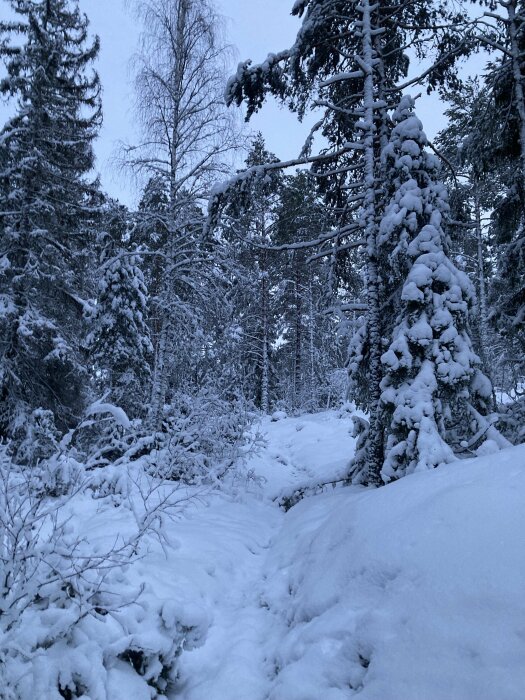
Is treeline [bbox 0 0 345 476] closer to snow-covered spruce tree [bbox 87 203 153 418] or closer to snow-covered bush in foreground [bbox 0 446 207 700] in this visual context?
snow-covered spruce tree [bbox 87 203 153 418]

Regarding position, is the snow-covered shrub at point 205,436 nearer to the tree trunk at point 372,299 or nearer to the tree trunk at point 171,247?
the tree trunk at point 171,247

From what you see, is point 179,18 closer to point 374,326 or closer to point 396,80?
point 396,80

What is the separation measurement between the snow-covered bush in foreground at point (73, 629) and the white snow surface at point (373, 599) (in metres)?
0.06

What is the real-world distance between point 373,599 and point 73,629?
6.35ft

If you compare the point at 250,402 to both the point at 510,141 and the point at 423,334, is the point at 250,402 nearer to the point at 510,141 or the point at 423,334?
the point at 423,334

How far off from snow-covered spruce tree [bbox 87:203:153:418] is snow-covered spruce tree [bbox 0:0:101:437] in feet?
5.01

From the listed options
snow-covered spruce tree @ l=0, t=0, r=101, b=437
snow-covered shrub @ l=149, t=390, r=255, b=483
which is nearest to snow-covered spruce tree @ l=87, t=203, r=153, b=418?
snow-covered spruce tree @ l=0, t=0, r=101, b=437

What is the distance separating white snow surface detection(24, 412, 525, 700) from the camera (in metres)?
2.03

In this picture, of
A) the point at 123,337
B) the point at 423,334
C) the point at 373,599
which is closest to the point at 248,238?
the point at 123,337

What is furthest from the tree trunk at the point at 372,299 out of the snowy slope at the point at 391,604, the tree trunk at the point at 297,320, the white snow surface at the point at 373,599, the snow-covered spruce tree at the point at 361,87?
the tree trunk at the point at 297,320

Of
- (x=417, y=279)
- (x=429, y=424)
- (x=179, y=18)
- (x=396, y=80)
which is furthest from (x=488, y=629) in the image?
(x=179, y=18)

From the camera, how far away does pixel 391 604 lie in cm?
254

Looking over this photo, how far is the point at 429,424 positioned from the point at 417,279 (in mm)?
1730

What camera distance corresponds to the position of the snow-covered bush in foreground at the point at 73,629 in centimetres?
236
